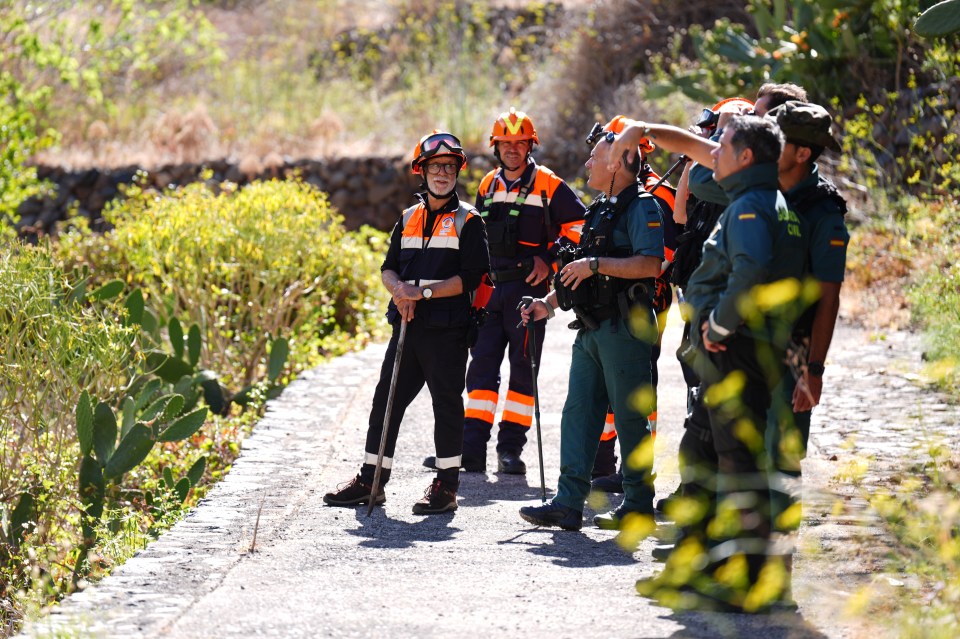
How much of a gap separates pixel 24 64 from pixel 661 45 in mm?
10016

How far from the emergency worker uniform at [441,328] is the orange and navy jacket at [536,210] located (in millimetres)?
976

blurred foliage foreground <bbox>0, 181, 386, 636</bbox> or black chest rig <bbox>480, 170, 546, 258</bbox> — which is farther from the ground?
black chest rig <bbox>480, 170, 546, 258</bbox>

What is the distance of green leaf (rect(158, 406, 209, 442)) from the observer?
23.9 ft

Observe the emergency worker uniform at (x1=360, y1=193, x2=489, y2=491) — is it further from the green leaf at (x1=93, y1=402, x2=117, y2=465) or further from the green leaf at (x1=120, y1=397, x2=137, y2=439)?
the green leaf at (x1=120, y1=397, x2=137, y2=439)

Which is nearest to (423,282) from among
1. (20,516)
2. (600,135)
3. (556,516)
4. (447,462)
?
(447,462)

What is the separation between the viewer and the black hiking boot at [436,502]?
248 inches

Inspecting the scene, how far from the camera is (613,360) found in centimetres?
570

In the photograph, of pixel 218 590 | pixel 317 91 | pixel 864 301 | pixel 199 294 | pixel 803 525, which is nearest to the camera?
pixel 218 590

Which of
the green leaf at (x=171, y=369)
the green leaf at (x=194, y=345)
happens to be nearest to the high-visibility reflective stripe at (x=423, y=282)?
the green leaf at (x=171, y=369)

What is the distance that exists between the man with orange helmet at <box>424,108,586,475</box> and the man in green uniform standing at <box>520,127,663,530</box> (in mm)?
1503

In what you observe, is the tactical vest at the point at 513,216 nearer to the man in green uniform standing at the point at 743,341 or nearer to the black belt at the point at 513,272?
the black belt at the point at 513,272

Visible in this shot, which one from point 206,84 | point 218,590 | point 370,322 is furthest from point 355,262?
point 206,84

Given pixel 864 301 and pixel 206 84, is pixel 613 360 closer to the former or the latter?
pixel 864 301

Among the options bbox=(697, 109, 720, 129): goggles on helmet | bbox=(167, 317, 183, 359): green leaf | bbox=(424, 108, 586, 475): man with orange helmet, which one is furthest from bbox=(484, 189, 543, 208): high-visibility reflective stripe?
bbox=(167, 317, 183, 359): green leaf
